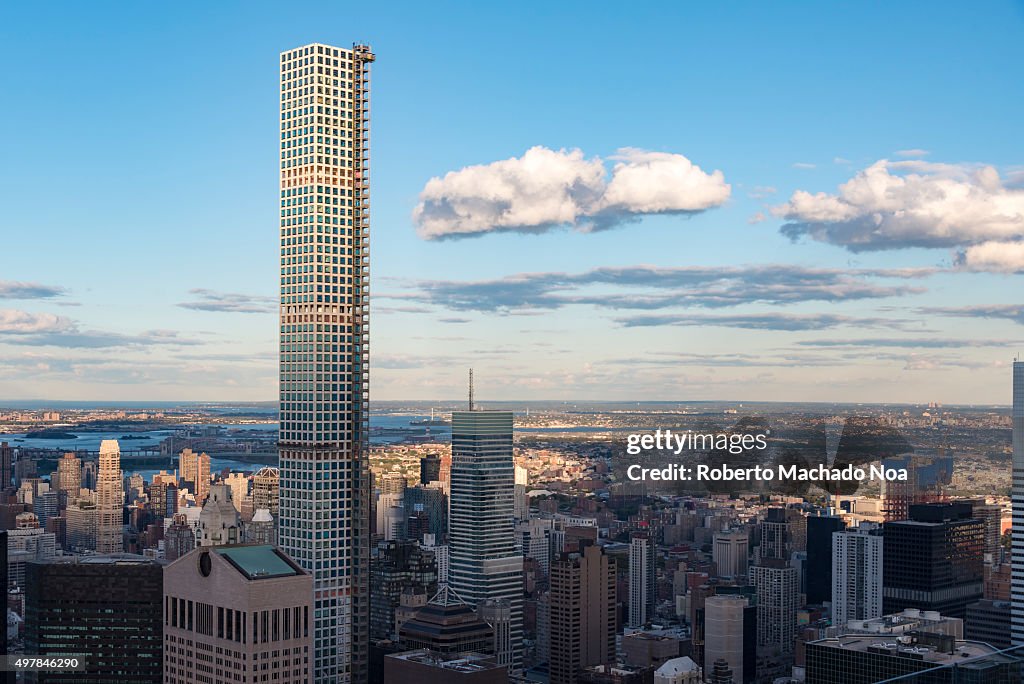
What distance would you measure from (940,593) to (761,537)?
4477 millimetres

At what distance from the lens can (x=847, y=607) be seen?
26.8 metres

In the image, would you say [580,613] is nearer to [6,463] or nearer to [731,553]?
[731,553]

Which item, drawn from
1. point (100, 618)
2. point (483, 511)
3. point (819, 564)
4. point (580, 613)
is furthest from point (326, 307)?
point (819, 564)

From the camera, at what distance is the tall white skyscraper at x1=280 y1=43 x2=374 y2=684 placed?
705 inches

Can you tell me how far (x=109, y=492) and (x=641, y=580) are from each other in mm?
16356

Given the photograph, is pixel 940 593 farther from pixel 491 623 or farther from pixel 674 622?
pixel 491 623

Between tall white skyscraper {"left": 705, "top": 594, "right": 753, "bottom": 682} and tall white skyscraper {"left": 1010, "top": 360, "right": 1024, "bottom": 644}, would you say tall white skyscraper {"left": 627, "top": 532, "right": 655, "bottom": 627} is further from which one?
tall white skyscraper {"left": 1010, "top": 360, "right": 1024, "bottom": 644}

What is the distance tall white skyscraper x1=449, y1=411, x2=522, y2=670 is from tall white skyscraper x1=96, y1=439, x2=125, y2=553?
31.9 ft

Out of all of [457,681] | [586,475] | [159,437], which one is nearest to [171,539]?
[159,437]

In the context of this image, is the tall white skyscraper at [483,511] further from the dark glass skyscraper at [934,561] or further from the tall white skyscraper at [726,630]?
the dark glass skyscraper at [934,561]

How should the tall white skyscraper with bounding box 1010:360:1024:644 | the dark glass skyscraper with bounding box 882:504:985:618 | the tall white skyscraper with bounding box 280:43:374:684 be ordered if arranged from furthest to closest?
the dark glass skyscraper with bounding box 882:504:985:618, the tall white skyscraper with bounding box 1010:360:1024:644, the tall white skyscraper with bounding box 280:43:374:684

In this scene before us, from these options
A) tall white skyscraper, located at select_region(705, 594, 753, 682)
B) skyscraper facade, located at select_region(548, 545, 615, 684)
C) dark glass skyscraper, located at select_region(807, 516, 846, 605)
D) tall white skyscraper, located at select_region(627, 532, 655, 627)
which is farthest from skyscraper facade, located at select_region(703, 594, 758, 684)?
skyscraper facade, located at select_region(548, 545, 615, 684)

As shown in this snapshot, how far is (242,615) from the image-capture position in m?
12.0

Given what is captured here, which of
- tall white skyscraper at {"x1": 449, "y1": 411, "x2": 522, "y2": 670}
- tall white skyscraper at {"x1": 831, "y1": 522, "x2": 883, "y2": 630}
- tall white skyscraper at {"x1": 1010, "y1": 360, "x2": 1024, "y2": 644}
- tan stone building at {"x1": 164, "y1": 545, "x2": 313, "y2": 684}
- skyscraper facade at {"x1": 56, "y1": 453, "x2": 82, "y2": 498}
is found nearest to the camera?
tan stone building at {"x1": 164, "y1": 545, "x2": 313, "y2": 684}
